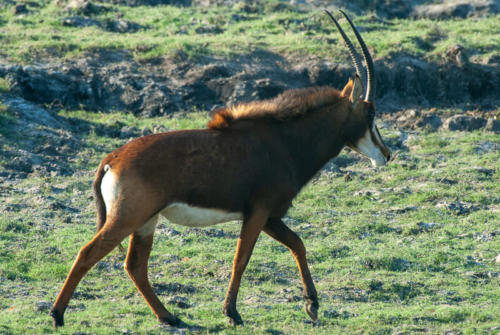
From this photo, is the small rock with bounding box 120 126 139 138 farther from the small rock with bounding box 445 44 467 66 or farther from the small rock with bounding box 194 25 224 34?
the small rock with bounding box 445 44 467 66

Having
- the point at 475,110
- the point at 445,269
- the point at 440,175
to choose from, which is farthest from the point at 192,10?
the point at 445,269

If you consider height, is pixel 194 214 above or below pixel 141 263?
above

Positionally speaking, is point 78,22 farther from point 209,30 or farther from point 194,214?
point 194,214

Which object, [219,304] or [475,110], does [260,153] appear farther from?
[475,110]

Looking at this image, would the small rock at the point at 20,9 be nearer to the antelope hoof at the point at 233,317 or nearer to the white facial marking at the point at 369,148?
the white facial marking at the point at 369,148

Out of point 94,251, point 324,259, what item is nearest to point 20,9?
point 324,259

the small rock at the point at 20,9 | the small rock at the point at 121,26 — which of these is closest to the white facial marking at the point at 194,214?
the small rock at the point at 121,26

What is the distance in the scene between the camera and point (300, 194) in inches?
502

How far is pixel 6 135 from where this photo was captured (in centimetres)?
1462

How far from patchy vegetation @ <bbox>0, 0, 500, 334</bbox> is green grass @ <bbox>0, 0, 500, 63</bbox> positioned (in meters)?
0.06

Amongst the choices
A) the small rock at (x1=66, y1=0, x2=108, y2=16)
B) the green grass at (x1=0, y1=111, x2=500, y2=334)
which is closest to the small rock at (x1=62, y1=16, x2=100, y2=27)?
the small rock at (x1=66, y1=0, x2=108, y2=16)

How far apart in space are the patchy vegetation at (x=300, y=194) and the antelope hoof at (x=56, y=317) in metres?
0.18

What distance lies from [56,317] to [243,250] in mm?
1774

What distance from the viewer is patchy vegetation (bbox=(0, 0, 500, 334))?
8.12 metres
